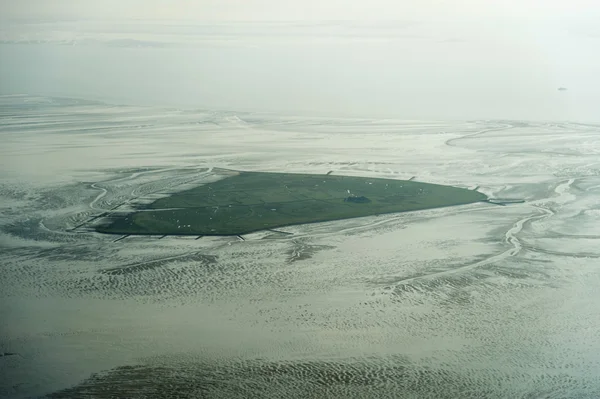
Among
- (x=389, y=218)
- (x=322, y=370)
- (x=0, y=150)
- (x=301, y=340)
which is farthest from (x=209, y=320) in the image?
(x=0, y=150)

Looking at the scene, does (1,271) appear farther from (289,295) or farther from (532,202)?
(532,202)

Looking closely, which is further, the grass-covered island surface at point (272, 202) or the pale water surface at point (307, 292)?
the grass-covered island surface at point (272, 202)

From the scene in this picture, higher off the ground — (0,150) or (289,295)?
(0,150)

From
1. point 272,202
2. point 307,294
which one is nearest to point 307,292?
point 307,294

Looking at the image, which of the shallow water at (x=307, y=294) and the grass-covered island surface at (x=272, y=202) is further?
the grass-covered island surface at (x=272, y=202)
